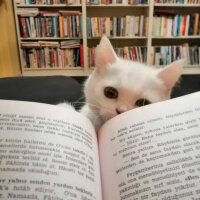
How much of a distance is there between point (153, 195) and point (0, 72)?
6.00 ft

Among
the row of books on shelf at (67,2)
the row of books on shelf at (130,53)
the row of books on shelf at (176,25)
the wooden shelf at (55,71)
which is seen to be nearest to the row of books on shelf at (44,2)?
the row of books on shelf at (67,2)

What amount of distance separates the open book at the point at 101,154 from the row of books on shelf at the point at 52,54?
197cm

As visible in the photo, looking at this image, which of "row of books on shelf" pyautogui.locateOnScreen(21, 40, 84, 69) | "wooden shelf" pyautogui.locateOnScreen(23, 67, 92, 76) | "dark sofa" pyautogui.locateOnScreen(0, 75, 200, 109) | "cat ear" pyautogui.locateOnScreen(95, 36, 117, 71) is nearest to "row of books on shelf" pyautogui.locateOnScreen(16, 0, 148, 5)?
"row of books on shelf" pyautogui.locateOnScreen(21, 40, 84, 69)

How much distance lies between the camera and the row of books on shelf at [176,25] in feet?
7.45

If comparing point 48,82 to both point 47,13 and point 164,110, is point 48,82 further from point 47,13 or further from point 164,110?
point 47,13

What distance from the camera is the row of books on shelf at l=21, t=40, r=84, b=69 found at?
2.32 meters

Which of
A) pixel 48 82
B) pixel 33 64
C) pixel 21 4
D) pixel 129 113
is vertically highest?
pixel 21 4

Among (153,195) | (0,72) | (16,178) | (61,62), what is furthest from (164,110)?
(61,62)

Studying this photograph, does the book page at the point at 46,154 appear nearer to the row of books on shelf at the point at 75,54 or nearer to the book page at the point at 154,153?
the book page at the point at 154,153

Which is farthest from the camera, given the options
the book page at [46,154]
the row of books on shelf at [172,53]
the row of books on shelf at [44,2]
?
the row of books on shelf at [172,53]

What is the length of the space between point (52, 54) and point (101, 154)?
A: 2062mm

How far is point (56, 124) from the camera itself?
445mm

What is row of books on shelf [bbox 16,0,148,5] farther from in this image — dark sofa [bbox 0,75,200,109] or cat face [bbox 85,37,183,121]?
cat face [bbox 85,37,183,121]

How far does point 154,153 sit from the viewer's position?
1.35 feet
